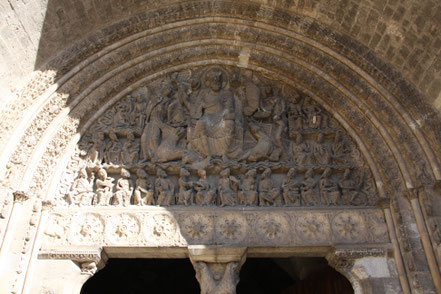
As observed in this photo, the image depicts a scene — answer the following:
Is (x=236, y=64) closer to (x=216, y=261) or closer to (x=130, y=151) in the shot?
(x=130, y=151)

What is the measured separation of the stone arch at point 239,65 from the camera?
5277 millimetres

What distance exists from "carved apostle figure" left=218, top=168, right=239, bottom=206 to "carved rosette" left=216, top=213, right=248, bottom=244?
187 mm

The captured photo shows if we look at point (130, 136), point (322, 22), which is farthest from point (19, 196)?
point (322, 22)

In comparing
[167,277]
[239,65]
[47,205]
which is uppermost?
[239,65]

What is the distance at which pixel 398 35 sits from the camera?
5438mm

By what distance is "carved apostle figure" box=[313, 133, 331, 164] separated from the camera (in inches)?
221

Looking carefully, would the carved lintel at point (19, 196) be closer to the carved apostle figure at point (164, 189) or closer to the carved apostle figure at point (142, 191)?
the carved apostle figure at point (142, 191)

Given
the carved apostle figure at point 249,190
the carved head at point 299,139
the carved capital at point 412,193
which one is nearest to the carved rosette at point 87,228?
the carved apostle figure at point 249,190

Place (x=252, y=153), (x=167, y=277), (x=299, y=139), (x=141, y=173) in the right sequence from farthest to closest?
(x=167, y=277)
(x=299, y=139)
(x=252, y=153)
(x=141, y=173)

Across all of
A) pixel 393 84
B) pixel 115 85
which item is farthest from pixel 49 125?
pixel 393 84

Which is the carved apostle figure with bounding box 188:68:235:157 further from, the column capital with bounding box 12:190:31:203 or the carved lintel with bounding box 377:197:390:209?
the column capital with bounding box 12:190:31:203

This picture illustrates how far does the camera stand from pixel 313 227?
201 inches

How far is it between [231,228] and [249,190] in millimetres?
570

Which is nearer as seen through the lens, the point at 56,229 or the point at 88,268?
the point at 88,268
